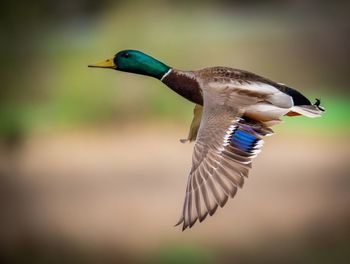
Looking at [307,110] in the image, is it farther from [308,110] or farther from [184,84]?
[184,84]

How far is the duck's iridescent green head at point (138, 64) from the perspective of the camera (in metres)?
1.35

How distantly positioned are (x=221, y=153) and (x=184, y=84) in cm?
12

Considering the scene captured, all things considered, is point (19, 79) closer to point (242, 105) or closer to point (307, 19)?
point (307, 19)

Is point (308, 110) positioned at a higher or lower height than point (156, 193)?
higher

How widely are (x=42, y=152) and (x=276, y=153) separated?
1.09 meters

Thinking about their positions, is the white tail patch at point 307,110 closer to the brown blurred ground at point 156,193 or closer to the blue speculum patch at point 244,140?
the blue speculum patch at point 244,140

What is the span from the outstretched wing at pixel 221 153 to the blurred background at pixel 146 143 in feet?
8.59

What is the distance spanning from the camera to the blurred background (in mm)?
4172

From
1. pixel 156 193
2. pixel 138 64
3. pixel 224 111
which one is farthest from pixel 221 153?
pixel 156 193

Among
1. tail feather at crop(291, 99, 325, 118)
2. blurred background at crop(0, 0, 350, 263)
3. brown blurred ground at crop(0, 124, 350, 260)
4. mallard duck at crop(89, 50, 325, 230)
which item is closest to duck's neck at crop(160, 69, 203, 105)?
mallard duck at crop(89, 50, 325, 230)

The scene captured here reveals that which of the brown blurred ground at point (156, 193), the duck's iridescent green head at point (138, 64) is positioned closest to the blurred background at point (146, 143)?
the brown blurred ground at point (156, 193)

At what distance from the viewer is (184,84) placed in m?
1.34

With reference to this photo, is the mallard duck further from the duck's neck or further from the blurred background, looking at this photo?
the blurred background

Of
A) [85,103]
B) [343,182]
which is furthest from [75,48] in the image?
[343,182]
